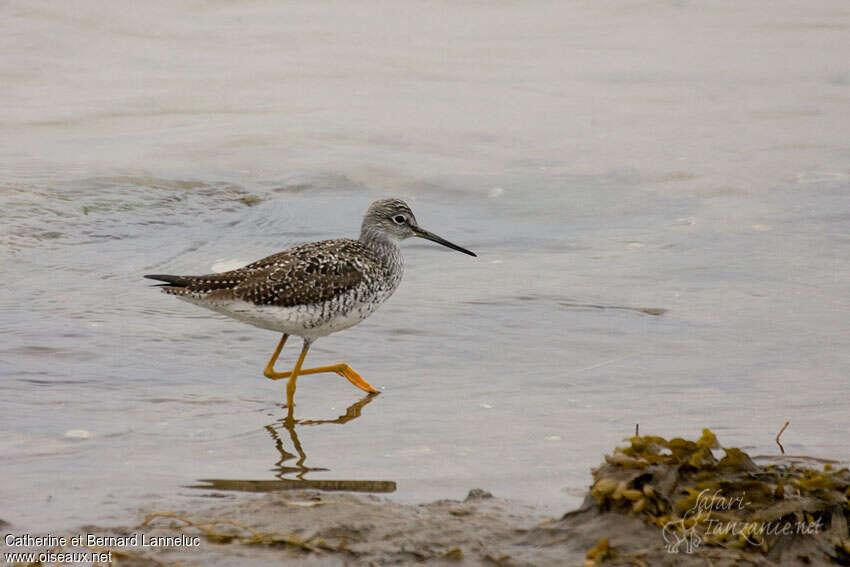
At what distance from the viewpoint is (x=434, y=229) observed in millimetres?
10789

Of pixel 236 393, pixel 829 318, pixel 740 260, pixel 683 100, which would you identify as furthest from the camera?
pixel 683 100

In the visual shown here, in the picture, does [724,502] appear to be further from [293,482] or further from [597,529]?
[293,482]

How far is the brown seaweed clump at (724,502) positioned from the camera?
4.35 metres

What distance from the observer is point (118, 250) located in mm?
10070

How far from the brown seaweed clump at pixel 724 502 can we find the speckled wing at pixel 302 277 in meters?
3.04

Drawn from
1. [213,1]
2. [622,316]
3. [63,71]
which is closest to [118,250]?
[622,316]

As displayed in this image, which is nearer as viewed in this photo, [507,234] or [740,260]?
[740,260]

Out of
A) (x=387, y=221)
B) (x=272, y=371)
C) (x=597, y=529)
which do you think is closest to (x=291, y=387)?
(x=272, y=371)

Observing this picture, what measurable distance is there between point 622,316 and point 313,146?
6231 mm

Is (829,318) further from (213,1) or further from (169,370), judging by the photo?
(213,1)

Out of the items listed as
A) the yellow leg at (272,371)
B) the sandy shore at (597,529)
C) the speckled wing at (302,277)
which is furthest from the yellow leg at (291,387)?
the sandy shore at (597,529)

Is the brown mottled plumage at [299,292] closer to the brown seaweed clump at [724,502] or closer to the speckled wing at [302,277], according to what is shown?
the speckled wing at [302,277]

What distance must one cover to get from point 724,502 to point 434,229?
21.4 ft

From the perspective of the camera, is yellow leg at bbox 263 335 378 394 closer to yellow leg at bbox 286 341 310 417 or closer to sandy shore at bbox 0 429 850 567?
yellow leg at bbox 286 341 310 417
